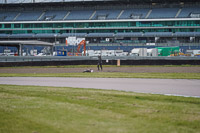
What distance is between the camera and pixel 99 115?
7.98m

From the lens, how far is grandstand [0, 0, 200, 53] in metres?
72.2

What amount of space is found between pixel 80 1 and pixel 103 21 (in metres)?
10.8

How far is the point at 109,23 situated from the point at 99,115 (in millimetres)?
69640

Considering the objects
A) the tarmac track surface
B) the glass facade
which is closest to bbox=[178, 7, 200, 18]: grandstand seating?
the glass facade

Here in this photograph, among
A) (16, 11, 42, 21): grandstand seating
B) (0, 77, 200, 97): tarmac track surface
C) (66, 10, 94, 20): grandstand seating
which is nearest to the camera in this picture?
(0, 77, 200, 97): tarmac track surface

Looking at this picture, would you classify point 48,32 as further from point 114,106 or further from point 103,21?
point 114,106

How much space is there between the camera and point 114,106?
935 centimetres

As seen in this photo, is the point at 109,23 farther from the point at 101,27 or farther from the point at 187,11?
the point at 187,11

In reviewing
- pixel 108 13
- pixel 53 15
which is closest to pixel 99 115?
pixel 108 13

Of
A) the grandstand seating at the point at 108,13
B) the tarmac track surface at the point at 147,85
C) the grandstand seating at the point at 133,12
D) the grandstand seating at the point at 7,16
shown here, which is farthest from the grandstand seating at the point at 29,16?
the tarmac track surface at the point at 147,85

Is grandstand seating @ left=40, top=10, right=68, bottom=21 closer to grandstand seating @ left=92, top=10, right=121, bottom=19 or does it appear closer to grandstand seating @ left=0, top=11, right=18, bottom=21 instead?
grandstand seating @ left=0, top=11, right=18, bottom=21

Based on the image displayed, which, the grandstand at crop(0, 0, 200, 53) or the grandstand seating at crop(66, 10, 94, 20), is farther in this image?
the grandstand seating at crop(66, 10, 94, 20)

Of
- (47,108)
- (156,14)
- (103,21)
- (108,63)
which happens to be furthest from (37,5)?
(47,108)

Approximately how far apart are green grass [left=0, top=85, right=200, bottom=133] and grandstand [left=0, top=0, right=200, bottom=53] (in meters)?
62.2
